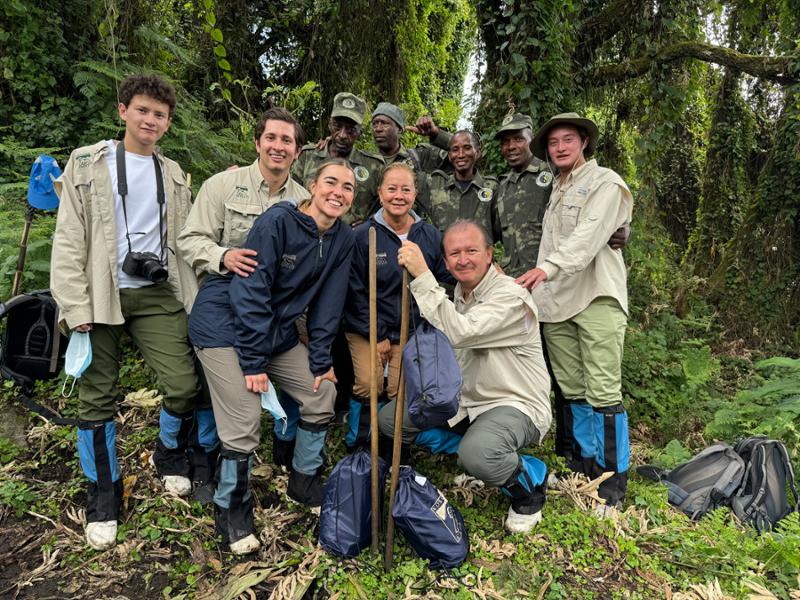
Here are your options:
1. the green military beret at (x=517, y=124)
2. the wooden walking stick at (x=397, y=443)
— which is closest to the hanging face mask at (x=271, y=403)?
the wooden walking stick at (x=397, y=443)

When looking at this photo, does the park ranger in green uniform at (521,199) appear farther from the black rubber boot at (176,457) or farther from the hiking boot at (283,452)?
the black rubber boot at (176,457)

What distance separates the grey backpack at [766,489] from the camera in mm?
3961

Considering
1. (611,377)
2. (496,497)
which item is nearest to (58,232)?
(496,497)

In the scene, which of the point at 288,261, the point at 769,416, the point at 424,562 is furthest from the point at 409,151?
the point at 769,416

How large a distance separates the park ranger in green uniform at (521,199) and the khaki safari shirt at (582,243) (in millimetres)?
244

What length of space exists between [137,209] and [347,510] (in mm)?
2223

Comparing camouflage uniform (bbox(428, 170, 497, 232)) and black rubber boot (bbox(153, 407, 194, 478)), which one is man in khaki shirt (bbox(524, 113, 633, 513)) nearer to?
camouflage uniform (bbox(428, 170, 497, 232))

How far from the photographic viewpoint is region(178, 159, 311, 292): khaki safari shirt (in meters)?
3.44

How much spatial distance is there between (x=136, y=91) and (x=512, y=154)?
2849 millimetres

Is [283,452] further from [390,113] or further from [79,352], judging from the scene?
[390,113]

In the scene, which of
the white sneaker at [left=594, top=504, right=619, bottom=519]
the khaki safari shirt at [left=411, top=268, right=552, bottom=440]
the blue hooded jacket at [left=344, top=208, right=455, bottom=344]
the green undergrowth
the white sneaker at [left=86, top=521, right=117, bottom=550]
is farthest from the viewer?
the blue hooded jacket at [left=344, top=208, right=455, bottom=344]

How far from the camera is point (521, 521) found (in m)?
3.39

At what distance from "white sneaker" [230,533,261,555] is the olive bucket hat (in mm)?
3313

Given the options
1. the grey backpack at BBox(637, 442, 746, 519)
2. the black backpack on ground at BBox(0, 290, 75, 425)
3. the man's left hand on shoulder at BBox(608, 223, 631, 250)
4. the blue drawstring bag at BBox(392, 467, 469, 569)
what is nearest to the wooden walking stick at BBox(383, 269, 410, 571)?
the blue drawstring bag at BBox(392, 467, 469, 569)
